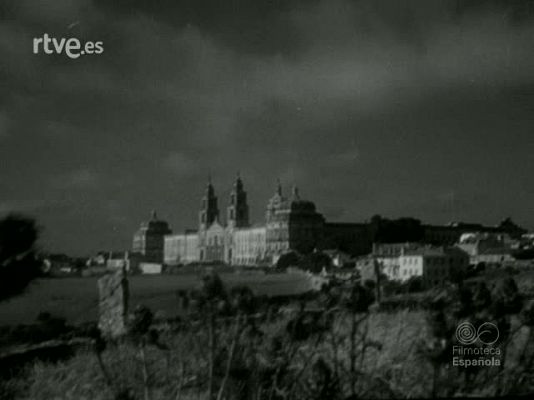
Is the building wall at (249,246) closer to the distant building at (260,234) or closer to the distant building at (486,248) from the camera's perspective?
the distant building at (260,234)

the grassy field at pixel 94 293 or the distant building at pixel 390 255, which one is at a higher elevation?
the distant building at pixel 390 255

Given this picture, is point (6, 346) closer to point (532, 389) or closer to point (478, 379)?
point (478, 379)

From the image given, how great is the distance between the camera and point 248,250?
3092 millimetres

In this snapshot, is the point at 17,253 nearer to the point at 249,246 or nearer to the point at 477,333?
the point at 477,333

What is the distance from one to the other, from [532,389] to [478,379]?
170 millimetres

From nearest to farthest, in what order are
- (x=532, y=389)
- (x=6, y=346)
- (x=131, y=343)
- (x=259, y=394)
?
(x=259, y=394) → (x=131, y=343) → (x=6, y=346) → (x=532, y=389)

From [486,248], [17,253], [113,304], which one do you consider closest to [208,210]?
[113,304]

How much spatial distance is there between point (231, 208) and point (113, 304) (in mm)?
616

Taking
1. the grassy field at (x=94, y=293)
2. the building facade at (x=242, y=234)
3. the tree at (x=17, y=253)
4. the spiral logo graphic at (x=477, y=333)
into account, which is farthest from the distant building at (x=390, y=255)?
the tree at (x=17, y=253)

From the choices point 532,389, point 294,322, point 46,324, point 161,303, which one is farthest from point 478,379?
point 46,324

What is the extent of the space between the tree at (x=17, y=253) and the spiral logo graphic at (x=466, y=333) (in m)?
1.38

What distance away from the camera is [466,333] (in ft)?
7.30

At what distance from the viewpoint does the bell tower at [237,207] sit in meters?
2.55

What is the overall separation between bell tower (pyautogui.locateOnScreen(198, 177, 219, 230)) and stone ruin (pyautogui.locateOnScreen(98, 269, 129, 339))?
51 cm
